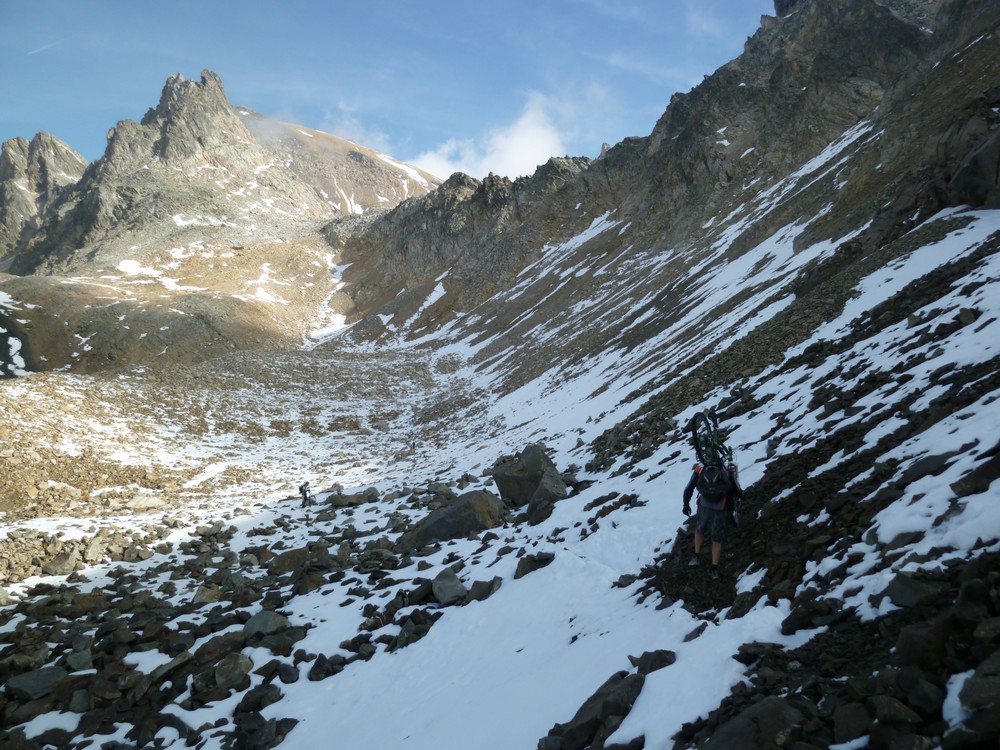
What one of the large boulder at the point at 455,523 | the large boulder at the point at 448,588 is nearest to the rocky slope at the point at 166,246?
the large boulder at the point at 455,523

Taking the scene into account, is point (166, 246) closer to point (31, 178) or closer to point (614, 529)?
point (614, 529)

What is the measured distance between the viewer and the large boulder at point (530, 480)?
1295 cm

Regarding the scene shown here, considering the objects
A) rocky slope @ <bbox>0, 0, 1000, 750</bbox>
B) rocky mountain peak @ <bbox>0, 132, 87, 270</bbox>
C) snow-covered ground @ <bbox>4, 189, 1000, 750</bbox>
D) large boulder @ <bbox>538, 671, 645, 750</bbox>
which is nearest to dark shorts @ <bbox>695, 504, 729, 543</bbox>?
rocky slope @ <bbox>0, 0, 1000, 750</bbox>

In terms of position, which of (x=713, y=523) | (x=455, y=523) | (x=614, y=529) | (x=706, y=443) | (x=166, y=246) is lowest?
(x=614, y=529)

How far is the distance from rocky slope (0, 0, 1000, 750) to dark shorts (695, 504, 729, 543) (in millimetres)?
294

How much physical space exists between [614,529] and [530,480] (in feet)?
15.4

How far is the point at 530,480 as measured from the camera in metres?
14.1

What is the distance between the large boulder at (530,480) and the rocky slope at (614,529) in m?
0.11

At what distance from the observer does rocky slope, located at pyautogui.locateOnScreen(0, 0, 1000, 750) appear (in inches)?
167

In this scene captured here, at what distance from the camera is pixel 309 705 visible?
773 centimetres

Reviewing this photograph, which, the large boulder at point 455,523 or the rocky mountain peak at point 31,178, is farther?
the rocky mountain peak at point 31,178

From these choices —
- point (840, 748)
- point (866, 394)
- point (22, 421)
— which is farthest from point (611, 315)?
point (840, 748)

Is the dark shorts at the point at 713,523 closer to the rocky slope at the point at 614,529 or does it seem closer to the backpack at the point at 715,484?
the backpack at the point at 715,484

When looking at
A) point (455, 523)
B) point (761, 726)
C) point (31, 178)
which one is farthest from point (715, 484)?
point (31, 178)
